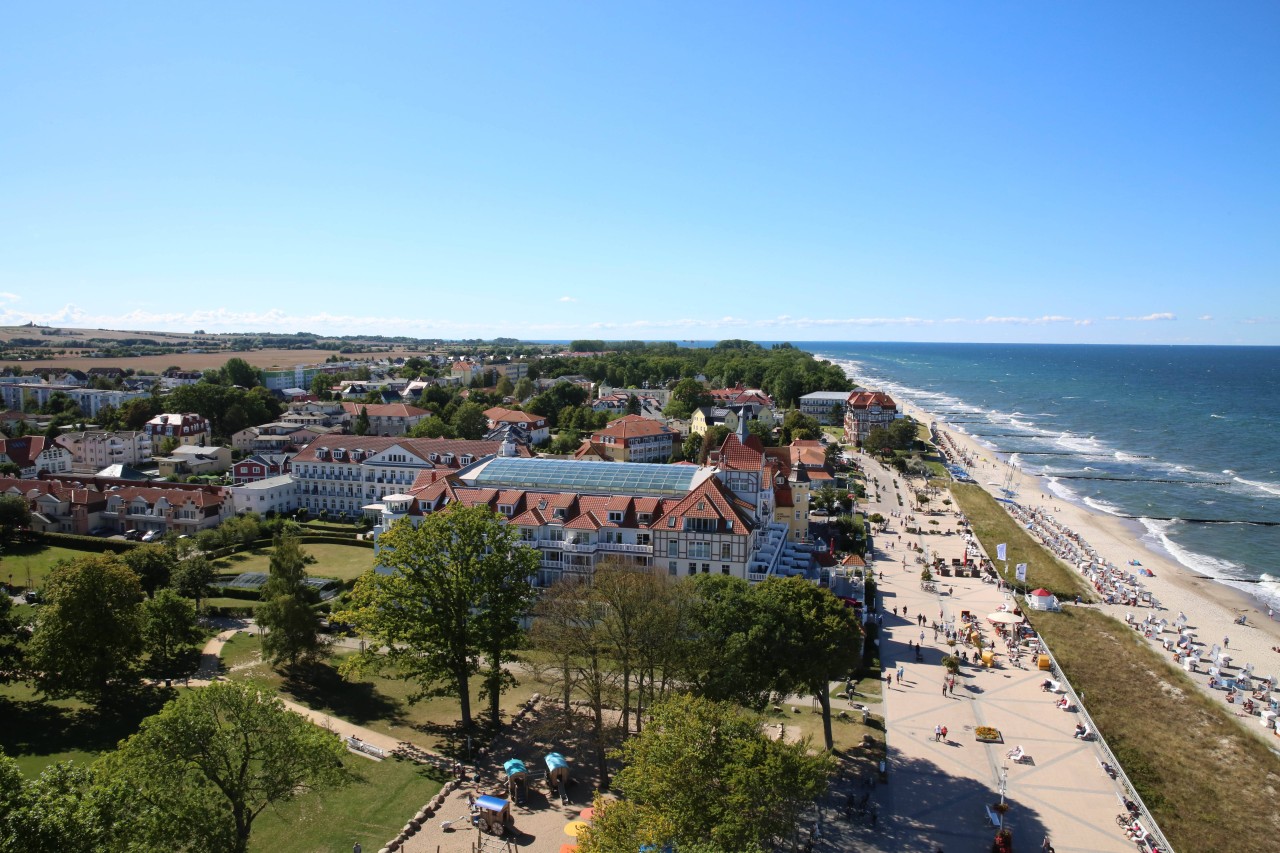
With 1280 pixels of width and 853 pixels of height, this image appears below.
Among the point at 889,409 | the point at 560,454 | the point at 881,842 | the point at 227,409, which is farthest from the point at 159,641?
the point at 889,409

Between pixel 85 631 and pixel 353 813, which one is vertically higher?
pixel 85 631

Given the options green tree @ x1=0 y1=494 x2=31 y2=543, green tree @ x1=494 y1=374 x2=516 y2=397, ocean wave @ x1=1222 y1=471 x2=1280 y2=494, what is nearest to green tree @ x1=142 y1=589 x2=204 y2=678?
green tree @ x1=0 y1=494 x2=31 y2=543

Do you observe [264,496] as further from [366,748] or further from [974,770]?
[974,770]

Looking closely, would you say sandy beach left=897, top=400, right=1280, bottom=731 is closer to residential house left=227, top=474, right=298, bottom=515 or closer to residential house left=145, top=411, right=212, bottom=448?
residential house left=227, top=474, right=298, bottom=515

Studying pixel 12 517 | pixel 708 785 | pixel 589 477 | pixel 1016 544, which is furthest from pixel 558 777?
pixel 12 517

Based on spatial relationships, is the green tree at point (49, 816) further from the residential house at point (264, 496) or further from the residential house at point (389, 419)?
the residential house at point (389, 419)

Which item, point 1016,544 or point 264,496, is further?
point 264,496

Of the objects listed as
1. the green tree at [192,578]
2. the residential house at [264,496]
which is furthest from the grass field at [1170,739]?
the residential house at [264,496]

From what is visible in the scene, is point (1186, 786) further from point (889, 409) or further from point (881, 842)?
point (889, 409)

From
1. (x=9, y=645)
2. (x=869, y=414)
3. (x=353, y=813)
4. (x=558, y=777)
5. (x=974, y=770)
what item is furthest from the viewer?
(x=869, y=414)
